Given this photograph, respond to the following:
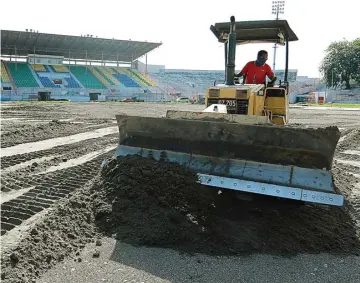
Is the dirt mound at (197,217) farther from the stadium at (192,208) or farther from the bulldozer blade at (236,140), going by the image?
the bulldozer blade at (236,140)

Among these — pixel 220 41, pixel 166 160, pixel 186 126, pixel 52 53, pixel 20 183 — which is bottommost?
pixel 20 183

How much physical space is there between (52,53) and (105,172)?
5328cm

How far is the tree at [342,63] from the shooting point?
6359cm

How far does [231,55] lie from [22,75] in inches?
1809

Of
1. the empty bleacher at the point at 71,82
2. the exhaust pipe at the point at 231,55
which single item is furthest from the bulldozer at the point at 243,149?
the empty bleacher at the point at 71,82

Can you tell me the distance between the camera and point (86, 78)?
53219 millimetres

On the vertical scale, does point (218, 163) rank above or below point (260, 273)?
above

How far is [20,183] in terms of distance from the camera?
5.42 metres

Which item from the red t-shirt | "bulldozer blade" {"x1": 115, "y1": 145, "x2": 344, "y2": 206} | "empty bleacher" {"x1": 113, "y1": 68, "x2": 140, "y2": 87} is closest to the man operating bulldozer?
the red t-shirt

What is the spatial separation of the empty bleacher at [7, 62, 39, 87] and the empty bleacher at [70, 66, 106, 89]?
21.0 feet

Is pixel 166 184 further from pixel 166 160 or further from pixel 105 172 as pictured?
pixel 105 172

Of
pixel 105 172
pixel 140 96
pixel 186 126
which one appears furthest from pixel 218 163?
pixel 140 96

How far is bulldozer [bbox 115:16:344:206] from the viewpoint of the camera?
4.41 metres

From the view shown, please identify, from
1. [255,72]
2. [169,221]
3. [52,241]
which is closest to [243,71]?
[255,72]
